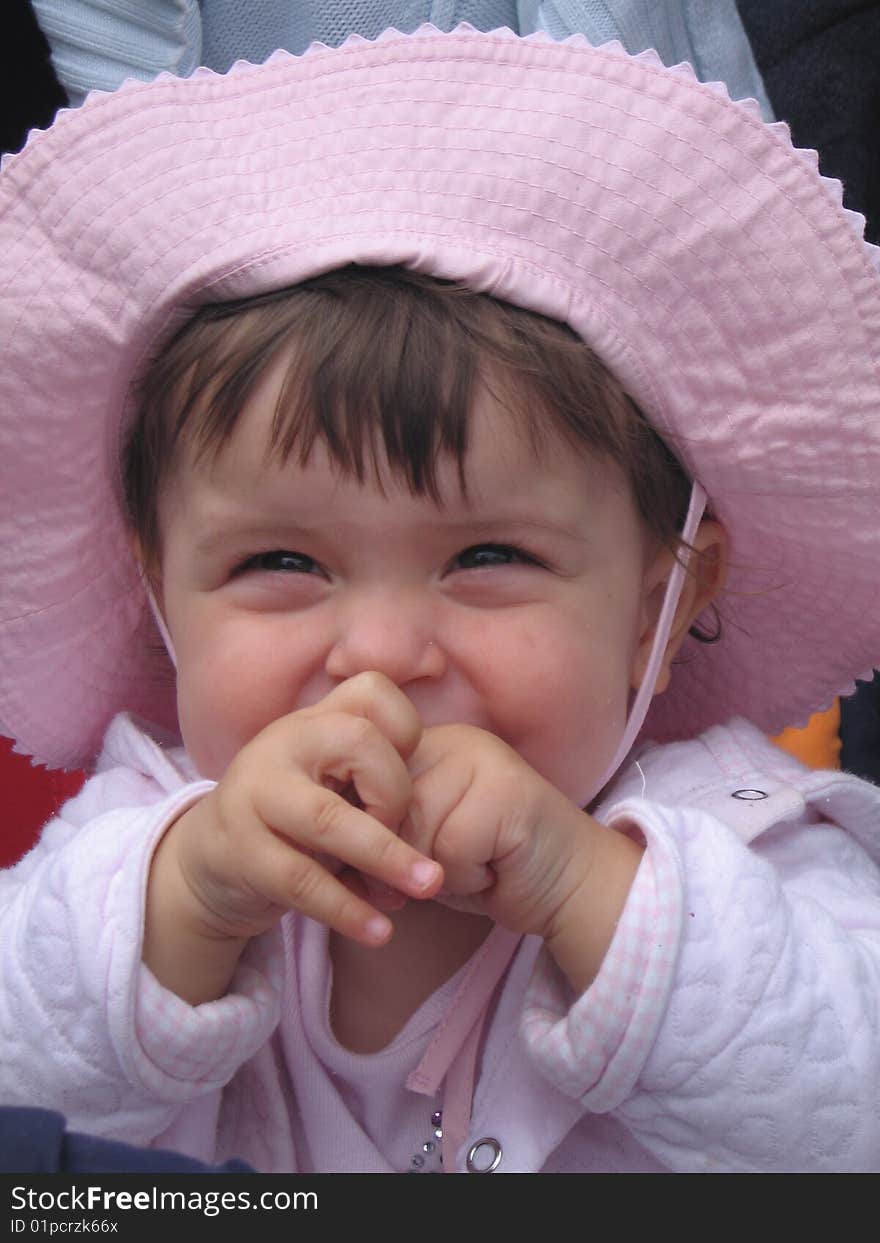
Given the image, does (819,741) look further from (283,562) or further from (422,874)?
(422,874)

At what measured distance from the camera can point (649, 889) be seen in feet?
2.93

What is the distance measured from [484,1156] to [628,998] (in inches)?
9.0

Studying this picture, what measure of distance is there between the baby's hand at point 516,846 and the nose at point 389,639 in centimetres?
5

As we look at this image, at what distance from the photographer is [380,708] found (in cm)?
86

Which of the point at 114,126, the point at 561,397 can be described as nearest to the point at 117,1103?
the point at 561,397

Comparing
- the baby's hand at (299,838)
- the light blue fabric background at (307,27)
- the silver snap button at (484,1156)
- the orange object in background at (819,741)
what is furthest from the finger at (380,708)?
the orange object in background at (819,741)

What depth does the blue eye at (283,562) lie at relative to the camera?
1007mm

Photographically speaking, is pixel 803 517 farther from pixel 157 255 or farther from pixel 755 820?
pixel 157 255

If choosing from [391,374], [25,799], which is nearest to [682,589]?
[391,374]

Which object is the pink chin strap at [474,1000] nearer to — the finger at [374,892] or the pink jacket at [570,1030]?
the pink jacket at [570,1030]

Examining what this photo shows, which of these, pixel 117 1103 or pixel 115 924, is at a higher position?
pixel 115 924

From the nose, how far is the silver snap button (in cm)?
35

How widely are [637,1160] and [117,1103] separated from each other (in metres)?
0.38

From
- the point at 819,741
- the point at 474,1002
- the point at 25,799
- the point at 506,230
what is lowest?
the point at 25,799
